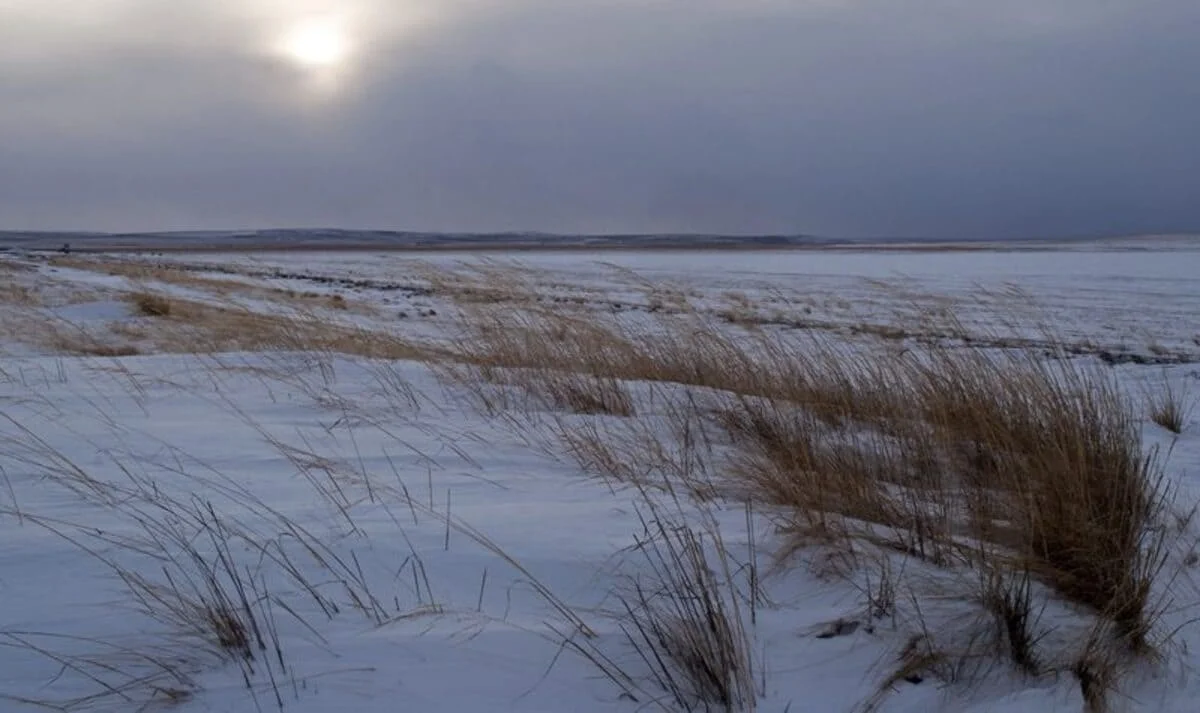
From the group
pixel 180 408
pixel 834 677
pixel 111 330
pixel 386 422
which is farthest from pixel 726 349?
pixel 111 330

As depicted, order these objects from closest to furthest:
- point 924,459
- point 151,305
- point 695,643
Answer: point 695,643 < point 924,459 < point 151,305

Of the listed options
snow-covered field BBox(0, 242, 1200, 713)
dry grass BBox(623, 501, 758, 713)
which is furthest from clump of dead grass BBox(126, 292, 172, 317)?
dry grass BBox(623, 501, 758, 713)

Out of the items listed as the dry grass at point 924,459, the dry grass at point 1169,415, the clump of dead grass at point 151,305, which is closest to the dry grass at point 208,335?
the clump of dead grass at point 151,305

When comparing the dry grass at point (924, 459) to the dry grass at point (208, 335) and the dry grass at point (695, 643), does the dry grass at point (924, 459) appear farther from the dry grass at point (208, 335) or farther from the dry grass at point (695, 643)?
the dry grass at point (208, 335)

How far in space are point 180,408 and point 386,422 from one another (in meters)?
1.20

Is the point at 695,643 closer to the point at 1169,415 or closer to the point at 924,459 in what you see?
the point at 924,459

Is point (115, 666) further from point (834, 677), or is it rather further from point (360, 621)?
point (834, 677)

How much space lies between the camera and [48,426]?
425 centimetres

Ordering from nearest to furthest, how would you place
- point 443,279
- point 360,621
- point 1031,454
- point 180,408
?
point 360,621
point 1031,454
point 180,408
point 443,279

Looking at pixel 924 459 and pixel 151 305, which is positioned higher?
pixel 151 305

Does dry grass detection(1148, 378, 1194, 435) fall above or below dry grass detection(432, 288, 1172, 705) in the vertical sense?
below

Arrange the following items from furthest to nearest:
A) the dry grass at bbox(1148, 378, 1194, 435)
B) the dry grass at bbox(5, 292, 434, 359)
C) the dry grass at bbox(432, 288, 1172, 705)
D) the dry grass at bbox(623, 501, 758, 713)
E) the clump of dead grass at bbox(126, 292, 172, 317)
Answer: the clump of dead grass at bbox(126, 292, 172, 317)
the dry grass at bbox(5, 292, 434, 359)
the dry grass at bbox(1148, 378, 1194, 435)
the dry grass at bbox(432, 288, 1172, 705)
the dry grass at bbox(623, 501, 758, 713)

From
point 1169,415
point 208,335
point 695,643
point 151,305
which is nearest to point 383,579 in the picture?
point 695,643

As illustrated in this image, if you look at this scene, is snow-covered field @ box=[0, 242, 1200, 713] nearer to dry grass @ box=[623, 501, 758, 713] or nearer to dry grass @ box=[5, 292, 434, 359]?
dry grass @ box=[623, 501, 758, 713]
